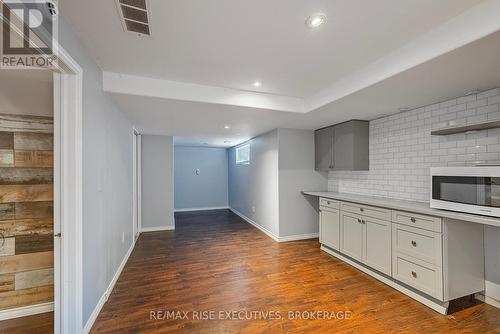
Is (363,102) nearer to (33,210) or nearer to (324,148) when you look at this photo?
(324,148)

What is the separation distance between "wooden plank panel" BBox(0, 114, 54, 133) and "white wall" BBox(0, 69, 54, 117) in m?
0.04

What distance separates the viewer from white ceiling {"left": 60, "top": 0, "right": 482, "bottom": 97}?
1416 mm

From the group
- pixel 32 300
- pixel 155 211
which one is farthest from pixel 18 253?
pixel 155 211

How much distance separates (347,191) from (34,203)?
436 centimetres

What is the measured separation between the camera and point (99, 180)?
2.13 meters

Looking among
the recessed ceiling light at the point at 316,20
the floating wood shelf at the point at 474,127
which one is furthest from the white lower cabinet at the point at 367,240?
the recessed ceiling light at the point at 316,20

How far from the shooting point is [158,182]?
5.03 metres

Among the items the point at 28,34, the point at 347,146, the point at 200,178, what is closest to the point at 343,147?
the point at 347,146

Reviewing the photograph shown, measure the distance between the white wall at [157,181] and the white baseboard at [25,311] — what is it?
2881mm

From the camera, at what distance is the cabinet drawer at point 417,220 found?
2.13 metres

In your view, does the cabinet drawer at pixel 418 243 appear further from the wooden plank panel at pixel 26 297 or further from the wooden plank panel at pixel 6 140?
the wooden plank panel at pixel 6 140

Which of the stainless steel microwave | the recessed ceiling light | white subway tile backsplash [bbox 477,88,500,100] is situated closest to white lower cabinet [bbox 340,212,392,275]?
the stainless steel microwave

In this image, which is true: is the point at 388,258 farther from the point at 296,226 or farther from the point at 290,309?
the point at 296,226

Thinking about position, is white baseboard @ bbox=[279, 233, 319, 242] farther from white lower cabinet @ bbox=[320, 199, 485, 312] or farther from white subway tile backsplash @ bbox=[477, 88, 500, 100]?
white subway tile backsplash @ bbox=[477, 88, 500, 100]
